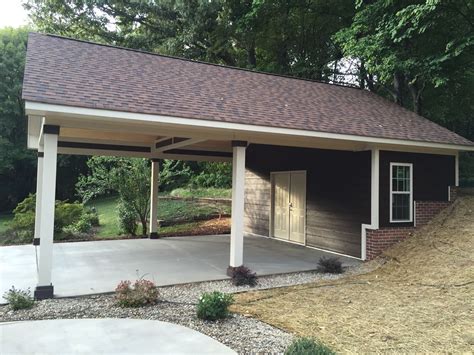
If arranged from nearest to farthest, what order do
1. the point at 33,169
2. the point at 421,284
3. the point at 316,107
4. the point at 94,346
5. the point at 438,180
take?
the point at 94,346
the point at 421,284
the point at 316,107
the point at 438,180
the point at 33,169

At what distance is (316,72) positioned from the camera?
18.0 metres

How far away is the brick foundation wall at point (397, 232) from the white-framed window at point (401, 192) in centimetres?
22

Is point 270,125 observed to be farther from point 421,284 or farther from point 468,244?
point 468,244

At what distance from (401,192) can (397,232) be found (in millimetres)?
974

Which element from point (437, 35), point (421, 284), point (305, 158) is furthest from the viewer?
point (437, 35)

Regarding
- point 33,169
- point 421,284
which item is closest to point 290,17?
point 421,284

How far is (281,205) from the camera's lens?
1265 centimetres

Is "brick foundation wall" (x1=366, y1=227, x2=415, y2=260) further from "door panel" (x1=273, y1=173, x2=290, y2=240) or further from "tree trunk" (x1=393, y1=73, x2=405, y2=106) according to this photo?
"tree trunk" (x1=393, y1=73, x2=405, y2=106)

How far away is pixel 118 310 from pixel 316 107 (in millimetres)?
6181

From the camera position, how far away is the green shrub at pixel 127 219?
14078 mm

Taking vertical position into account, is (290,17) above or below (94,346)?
above

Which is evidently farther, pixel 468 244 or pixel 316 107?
pixel 316 107

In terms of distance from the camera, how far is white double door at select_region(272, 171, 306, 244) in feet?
38.0

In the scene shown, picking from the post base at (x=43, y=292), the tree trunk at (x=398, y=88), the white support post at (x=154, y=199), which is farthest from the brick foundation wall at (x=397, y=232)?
the post base at (x=43, y=292)
